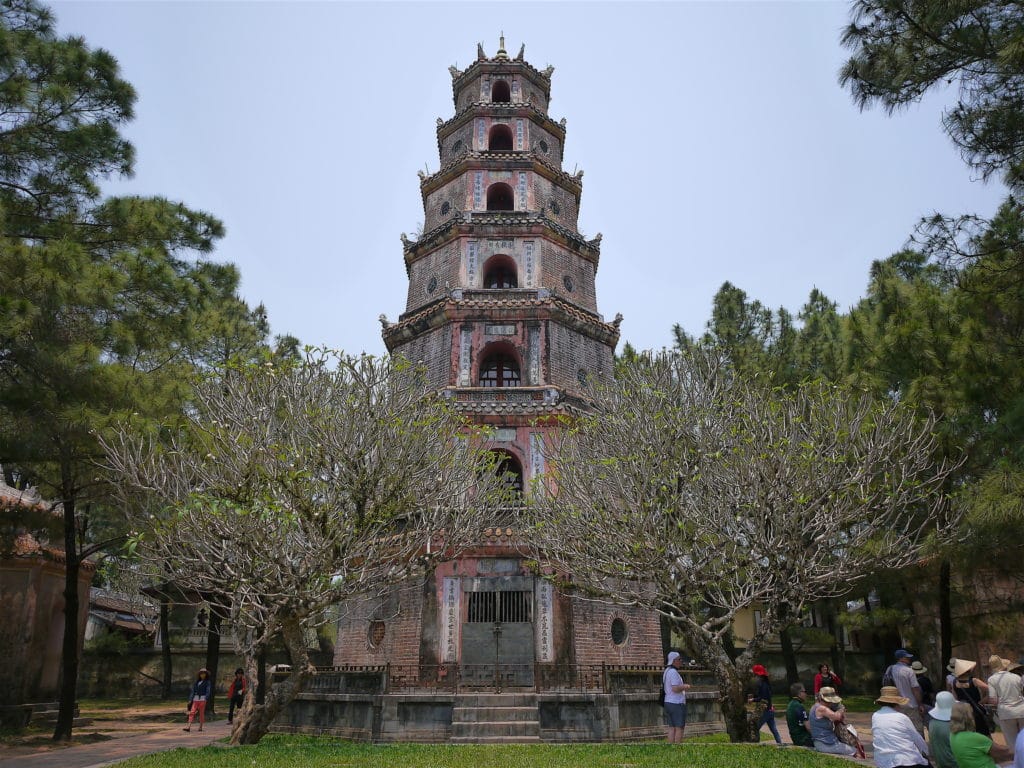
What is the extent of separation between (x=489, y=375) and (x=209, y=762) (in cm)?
1452

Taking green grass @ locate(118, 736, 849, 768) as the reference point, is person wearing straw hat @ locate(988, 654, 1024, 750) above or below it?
above

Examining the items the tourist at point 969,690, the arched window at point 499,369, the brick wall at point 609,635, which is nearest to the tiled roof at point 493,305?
the arched window at point 499,369

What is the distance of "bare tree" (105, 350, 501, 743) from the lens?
41.3 feet

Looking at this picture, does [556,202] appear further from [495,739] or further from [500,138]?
[495,739]

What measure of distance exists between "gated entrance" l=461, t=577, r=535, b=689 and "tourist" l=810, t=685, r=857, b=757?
763 cm

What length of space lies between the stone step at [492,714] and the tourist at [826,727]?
247 inches

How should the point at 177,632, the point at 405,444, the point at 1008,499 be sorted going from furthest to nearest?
1. the point at 177,632
2. the point at 405,444
3. the point at 1008,499

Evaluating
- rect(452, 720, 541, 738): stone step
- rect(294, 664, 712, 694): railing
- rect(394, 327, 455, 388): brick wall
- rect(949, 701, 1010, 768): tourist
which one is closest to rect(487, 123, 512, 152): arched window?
rect(394, 327, 455, 388): brick wall

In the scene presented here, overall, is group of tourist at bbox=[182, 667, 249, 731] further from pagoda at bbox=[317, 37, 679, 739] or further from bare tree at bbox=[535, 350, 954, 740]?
bare tree at bbox=[535, 350, 954, 740]

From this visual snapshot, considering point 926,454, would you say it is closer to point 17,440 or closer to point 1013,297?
point 1013,297

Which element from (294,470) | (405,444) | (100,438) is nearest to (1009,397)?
(405,444)

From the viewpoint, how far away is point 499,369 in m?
23.3

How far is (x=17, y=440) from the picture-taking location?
1212 centimetres

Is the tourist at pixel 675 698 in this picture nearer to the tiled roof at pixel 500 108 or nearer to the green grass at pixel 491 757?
the green grass at pixel 491 757
